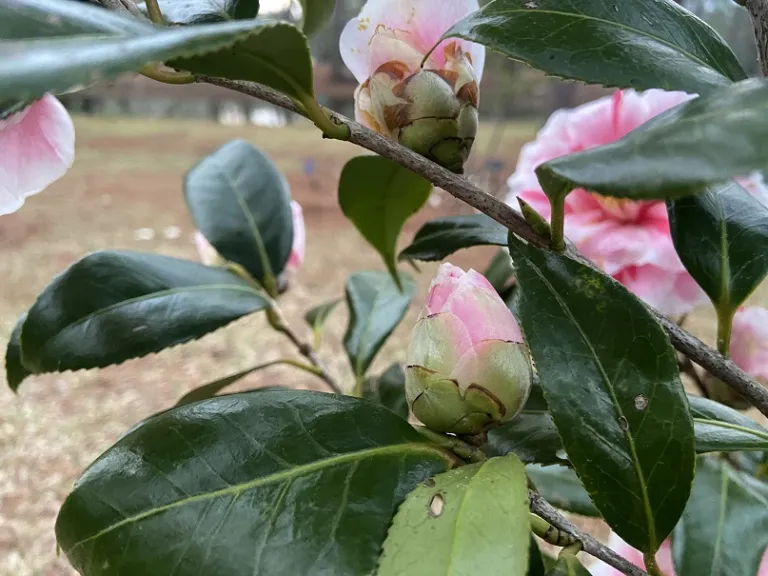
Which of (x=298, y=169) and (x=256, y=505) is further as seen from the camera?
(x=298, y=169)

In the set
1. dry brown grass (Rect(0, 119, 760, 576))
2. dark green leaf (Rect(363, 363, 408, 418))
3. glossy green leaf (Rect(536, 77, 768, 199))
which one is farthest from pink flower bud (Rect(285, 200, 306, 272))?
dry brown grass (Rect(0, 119, 760, 576))

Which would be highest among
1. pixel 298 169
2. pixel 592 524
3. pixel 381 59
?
pixel 381 59

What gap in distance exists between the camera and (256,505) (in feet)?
0.77

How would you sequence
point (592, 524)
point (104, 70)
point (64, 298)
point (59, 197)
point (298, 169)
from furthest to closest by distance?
1. point (298, 169)
2. point (59, 197)
3. point (592, 524)
4. point (64, 298)
5. point (104, 70)

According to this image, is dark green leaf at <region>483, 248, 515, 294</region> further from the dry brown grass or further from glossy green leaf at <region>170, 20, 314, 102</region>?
the dry brown grass

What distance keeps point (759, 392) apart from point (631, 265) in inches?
5.5

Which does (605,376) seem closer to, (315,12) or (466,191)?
(466,191)

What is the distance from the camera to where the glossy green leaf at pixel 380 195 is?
40 centimetres

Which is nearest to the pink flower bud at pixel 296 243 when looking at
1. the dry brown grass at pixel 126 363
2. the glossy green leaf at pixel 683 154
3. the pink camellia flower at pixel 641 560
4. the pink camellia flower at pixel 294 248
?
the pink camellia flower at pixel 294 248

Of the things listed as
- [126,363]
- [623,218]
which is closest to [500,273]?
[623,218]

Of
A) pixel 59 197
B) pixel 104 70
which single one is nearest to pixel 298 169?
pixel 59 197

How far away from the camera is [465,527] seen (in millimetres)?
212

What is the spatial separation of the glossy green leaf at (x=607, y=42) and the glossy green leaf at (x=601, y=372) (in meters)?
0.07

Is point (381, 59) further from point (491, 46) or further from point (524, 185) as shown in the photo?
point (524, 185)
